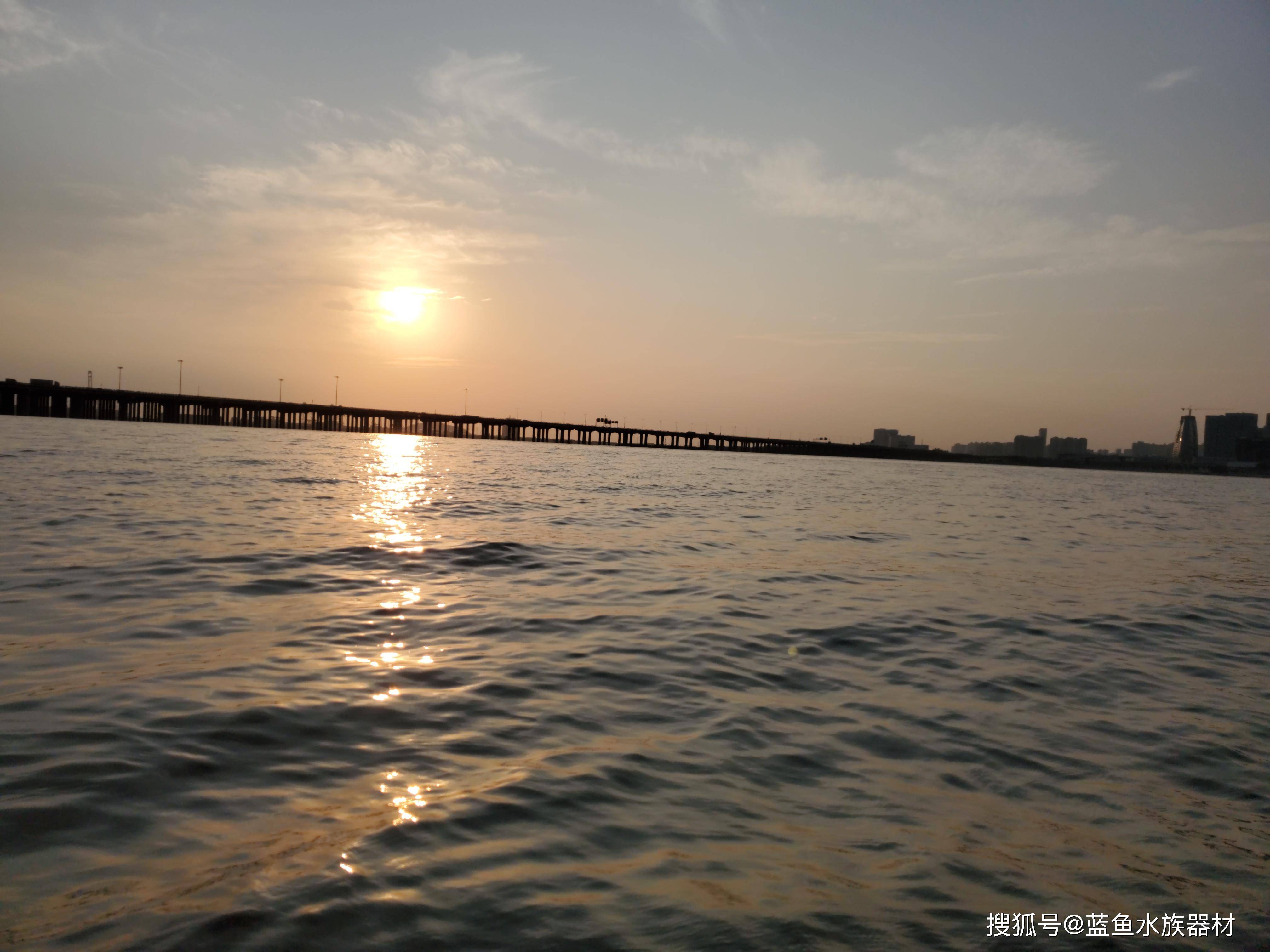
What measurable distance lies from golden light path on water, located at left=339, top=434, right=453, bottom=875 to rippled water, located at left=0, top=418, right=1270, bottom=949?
0.20ft

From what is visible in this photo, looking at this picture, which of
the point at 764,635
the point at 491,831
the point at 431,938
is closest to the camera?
the point at 431,938

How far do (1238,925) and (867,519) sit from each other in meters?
26.3

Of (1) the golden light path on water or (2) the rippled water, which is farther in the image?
(1) the golden light path on water

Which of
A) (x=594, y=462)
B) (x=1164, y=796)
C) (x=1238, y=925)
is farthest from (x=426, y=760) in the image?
(x=594, y=462)

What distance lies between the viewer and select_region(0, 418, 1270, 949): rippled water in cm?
387

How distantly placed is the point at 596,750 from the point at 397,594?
6.86m

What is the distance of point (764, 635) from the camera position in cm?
1034

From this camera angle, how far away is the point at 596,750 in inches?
235

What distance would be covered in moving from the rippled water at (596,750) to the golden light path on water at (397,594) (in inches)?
2.3

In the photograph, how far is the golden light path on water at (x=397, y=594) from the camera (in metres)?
5.02

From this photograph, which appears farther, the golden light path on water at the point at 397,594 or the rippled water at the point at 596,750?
the golden light path on water at the point at 397,594

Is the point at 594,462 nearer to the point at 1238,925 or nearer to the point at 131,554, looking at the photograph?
the point at 131,554

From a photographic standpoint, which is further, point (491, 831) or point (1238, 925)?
point (491, 831)

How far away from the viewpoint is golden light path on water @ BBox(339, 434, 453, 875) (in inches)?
198
